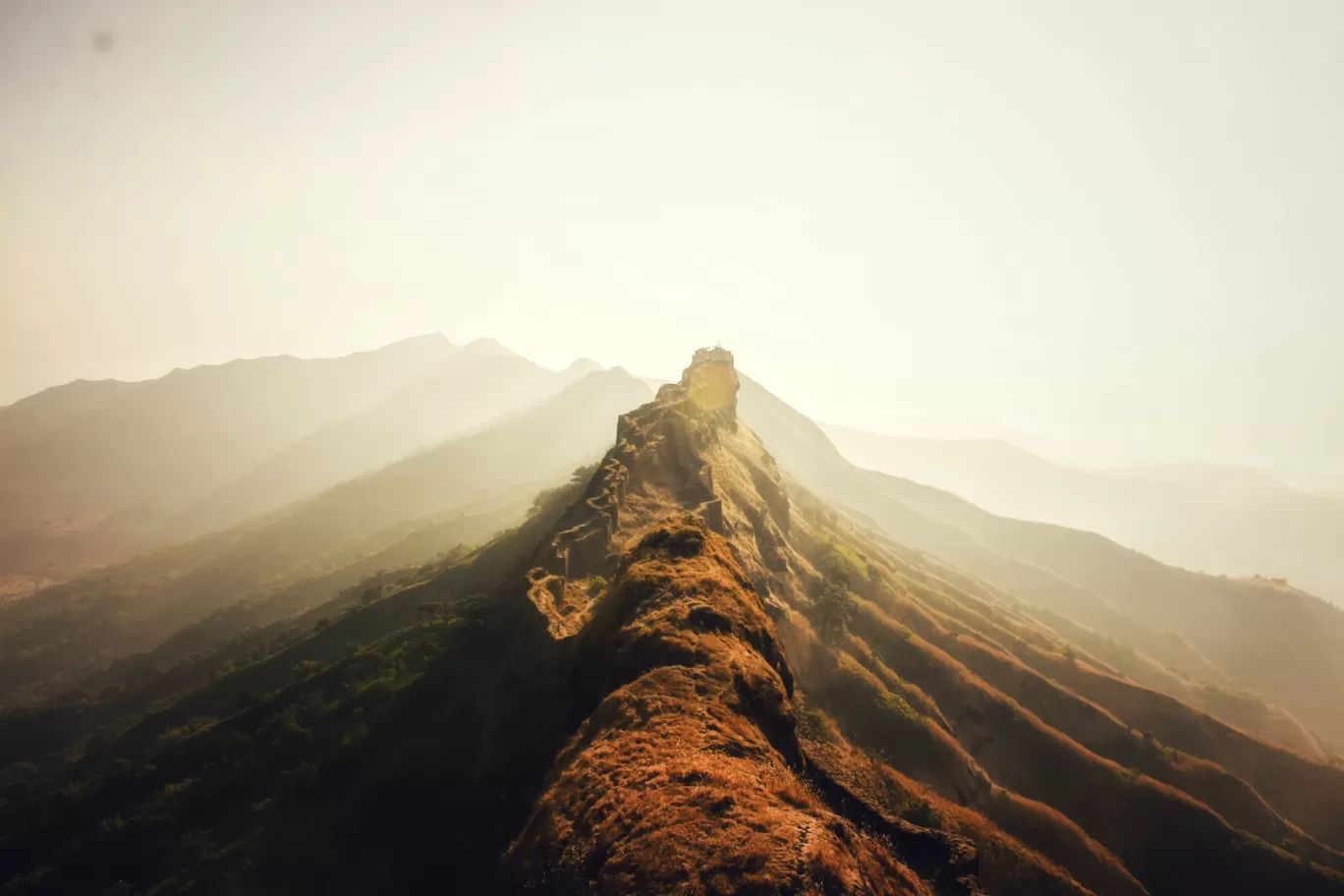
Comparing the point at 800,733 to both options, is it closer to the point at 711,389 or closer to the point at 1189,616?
the point at 711,389

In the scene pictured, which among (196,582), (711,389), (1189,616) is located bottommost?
(1189,616)

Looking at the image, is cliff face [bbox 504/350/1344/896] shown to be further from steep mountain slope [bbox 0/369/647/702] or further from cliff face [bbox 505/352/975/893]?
steep mountain slope [bbox 0/369/647/702]

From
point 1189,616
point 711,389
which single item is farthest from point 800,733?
point 1189,616

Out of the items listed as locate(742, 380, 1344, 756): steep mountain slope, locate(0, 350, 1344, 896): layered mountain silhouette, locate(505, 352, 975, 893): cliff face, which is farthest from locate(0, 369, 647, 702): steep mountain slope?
locate(742, 380, 1344, 756): steep mountain slope

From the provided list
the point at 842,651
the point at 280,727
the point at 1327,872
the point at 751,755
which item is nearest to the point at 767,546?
the point at 842,651

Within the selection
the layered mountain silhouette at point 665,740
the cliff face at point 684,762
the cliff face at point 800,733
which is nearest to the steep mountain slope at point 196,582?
the layered mountain silhouette at point 665,740

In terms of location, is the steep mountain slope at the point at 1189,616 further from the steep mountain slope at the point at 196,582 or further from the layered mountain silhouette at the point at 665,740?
the steep mountain slope at the point at 196,582
